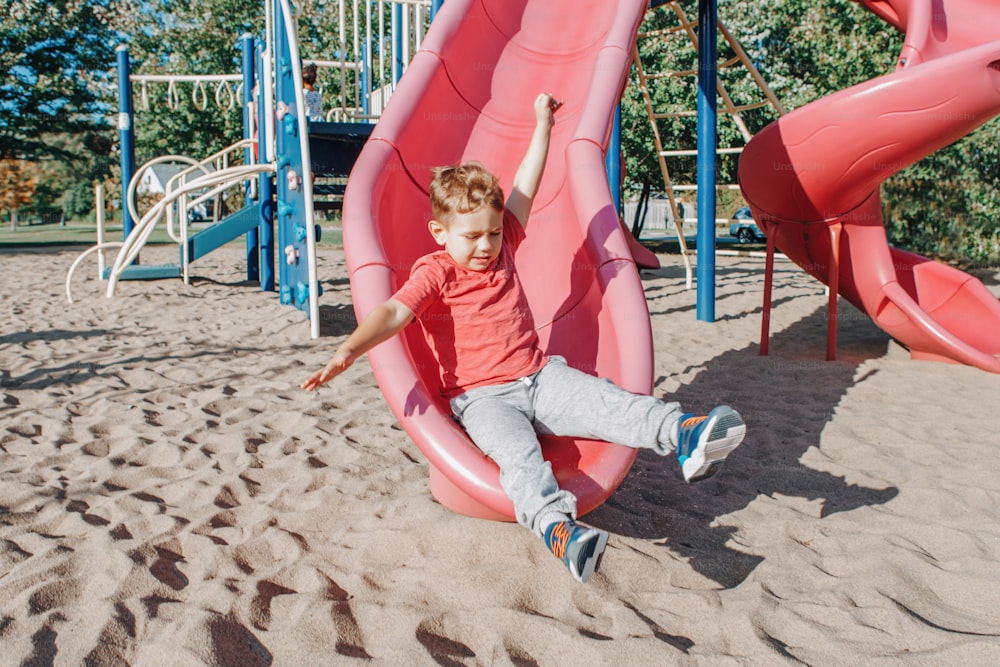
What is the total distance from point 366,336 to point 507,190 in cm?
189

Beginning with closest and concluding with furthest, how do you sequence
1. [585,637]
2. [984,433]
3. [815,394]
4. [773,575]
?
[585,637] → [773,575] → [984,433] → [815,394]

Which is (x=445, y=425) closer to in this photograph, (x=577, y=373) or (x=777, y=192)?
(x=577, y=373)

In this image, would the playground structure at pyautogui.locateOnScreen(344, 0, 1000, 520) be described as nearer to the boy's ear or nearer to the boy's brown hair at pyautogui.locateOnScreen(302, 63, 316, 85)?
the boy's ear

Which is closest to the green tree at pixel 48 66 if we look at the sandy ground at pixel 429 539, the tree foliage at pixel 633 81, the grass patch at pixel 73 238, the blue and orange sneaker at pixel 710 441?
the tree foliage at pixel 633 81

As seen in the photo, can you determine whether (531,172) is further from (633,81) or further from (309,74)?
(633,81)

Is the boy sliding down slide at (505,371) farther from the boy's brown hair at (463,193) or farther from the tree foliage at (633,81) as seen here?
the tree foliage at (633,81)

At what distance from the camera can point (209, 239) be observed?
8.27 meters

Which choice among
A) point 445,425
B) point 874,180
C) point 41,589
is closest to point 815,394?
point 874,180

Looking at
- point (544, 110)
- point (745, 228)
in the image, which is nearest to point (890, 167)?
point (544, 110)

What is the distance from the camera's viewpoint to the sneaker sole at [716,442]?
1.96 m

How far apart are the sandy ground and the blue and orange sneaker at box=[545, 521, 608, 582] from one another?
19 centimetres

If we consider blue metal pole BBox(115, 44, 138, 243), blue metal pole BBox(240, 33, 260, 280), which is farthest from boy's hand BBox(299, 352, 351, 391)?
blue metal pole BBox(115, 44, 138, 243)

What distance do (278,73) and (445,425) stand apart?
4979mm

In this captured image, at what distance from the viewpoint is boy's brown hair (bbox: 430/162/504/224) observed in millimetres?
2381
